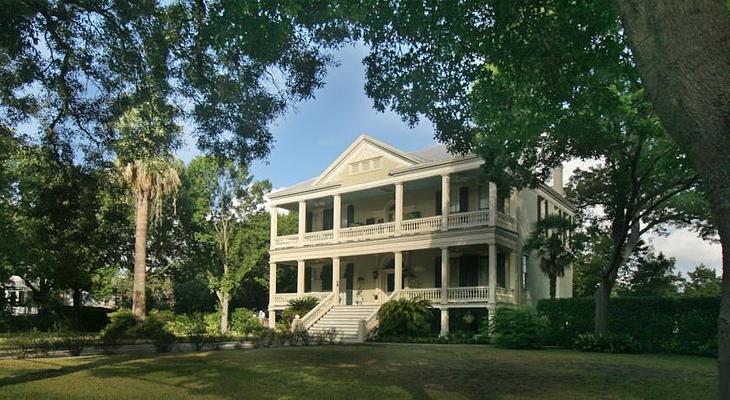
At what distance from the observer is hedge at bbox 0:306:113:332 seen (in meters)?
33.1

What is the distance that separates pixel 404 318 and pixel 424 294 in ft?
9.83

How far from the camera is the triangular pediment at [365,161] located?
31.1 meters

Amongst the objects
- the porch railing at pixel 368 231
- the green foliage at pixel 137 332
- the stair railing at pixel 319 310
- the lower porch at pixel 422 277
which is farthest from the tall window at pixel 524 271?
the green foliage at pixel 137 332

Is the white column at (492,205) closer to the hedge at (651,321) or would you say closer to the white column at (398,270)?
the hedge at (651,321)

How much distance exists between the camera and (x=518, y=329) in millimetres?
20984

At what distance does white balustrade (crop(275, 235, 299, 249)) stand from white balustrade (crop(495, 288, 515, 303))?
1258 centimetres

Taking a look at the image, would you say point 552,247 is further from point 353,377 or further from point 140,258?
point 140,258

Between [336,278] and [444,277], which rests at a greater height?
[444,277]

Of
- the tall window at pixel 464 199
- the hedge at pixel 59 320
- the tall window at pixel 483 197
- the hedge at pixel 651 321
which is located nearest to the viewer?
the hedge at pixel 651 321

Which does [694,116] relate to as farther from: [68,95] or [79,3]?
[68,95]

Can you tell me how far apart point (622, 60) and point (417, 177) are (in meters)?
19.4

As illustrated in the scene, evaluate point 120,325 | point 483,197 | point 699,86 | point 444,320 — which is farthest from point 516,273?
point 699,86

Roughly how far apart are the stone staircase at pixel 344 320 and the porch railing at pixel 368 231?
370cm

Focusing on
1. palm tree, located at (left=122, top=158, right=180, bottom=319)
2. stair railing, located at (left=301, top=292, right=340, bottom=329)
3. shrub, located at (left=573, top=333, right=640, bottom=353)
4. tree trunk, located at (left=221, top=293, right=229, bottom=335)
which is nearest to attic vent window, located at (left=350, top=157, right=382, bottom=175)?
stair railing, located at (left=301, top=292, right=340, bottom=329)
